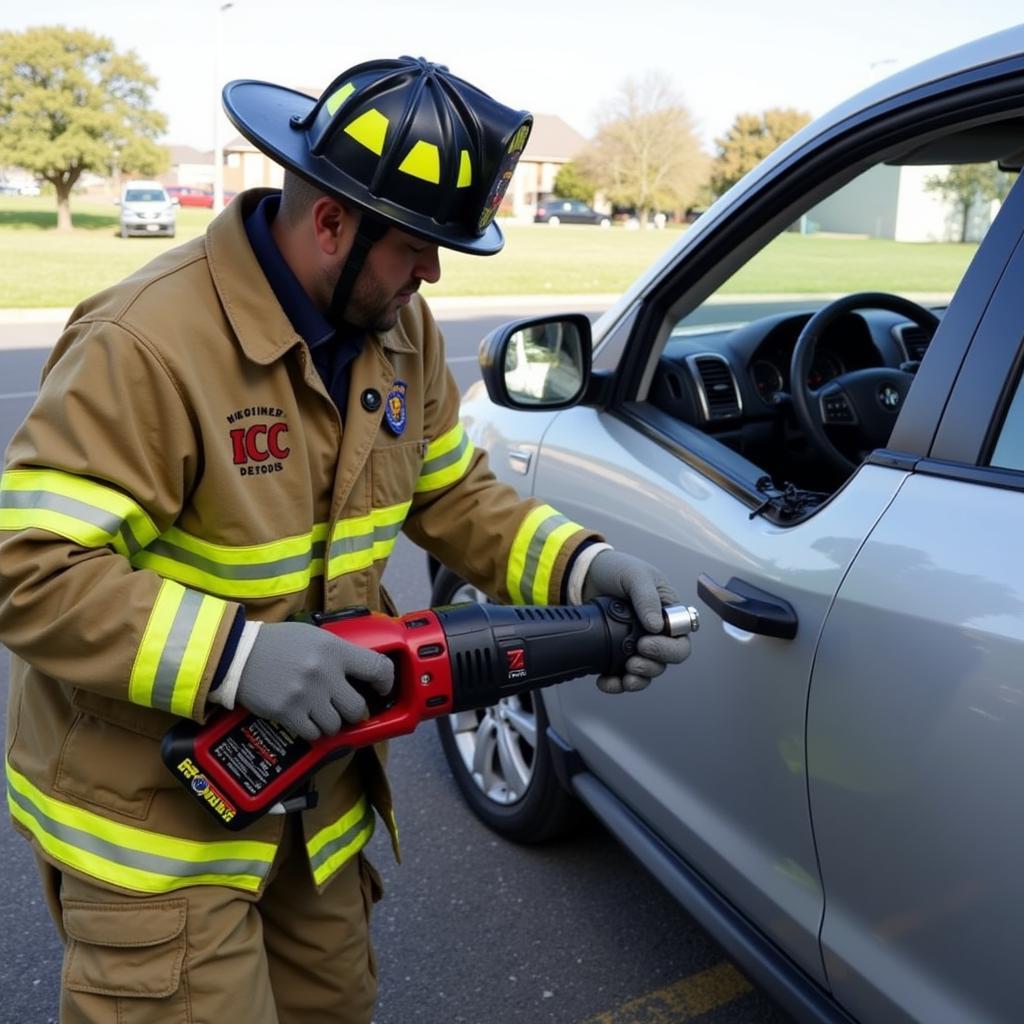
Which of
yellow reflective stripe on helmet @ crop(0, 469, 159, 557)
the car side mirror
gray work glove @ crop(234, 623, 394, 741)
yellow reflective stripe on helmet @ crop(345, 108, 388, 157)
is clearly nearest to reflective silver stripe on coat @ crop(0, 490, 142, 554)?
yellow reflective stripe on helmet @ crop(0, 469, 159, 557)

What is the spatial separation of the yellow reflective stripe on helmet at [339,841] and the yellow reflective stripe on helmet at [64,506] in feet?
2.18

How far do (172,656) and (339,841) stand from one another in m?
0.61

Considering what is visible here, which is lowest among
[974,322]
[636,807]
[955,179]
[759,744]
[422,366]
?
[636,807]

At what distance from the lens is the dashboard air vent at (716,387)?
2.69m

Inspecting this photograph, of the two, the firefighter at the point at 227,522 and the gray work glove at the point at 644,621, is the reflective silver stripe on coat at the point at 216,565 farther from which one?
the gray work glove at the point at 644,621

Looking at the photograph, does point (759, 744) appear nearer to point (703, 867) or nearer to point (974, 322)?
point (703, 867)

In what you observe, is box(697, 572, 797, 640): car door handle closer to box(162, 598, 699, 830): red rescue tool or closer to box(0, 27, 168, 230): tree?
box(162, 598, 699, 830): red rescue tool

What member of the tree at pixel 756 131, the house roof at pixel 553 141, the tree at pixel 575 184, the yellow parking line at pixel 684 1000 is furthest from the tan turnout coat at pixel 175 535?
the house roof at pixel 553 141

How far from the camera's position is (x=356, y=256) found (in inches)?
69.2

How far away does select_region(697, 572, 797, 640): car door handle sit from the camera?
6.00ft

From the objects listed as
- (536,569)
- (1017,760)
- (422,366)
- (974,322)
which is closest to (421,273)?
(422,366)

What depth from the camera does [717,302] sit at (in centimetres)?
296

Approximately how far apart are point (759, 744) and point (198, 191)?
233 feet

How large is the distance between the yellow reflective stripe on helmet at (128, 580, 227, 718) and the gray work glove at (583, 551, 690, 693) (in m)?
0.65
